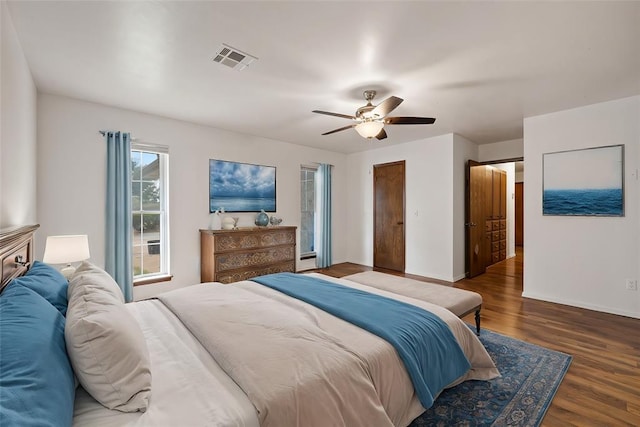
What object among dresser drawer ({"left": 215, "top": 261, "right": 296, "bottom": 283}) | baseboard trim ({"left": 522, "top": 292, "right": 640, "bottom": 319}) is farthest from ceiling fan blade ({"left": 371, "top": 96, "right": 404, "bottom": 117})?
baseboard trim ({"left": 522, "top": 292, "right": 640, "bottom": 319})

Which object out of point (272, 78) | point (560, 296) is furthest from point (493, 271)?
point (272, 78)

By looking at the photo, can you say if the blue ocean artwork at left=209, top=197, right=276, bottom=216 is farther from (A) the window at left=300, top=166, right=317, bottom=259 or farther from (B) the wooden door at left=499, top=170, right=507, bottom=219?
(B) the wooden door at left=499, top=170, right=507, bottom=219

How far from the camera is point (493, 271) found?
5.82 m

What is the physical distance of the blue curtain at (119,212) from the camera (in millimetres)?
3578

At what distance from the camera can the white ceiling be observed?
191 centimetres

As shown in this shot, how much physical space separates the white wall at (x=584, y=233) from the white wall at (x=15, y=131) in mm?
5556

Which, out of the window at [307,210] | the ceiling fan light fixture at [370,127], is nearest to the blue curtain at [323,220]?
the window at [307,210]

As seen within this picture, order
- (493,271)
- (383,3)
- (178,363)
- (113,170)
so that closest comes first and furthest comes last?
(178,363)
(383,3)
(113,170)
(493,271)

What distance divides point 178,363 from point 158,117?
370 cm

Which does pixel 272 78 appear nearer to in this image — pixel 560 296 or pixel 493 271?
pixel 560 296

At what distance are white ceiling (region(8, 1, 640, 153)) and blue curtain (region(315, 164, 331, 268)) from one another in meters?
2.47

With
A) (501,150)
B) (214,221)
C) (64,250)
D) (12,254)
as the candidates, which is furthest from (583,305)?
(64,250)

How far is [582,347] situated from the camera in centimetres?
264

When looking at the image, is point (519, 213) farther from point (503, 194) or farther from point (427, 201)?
point (427, 201)
